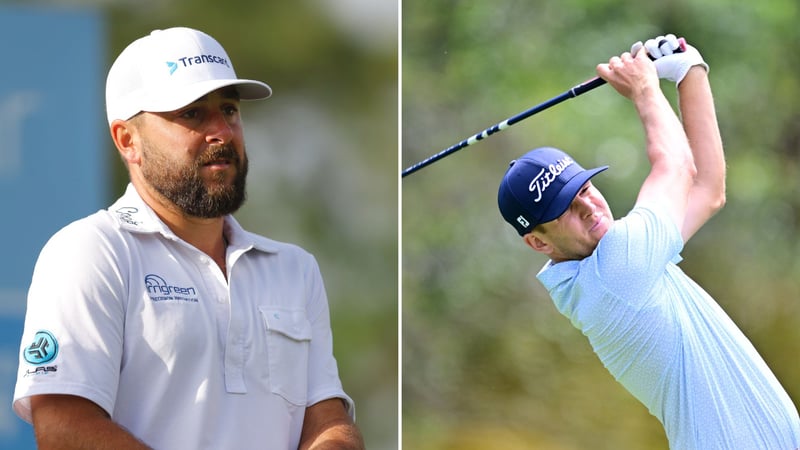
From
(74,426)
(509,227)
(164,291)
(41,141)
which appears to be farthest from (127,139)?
(509,227)

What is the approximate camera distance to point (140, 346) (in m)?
1.69

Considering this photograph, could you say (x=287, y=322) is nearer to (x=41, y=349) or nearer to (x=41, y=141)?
(x=41, y=349)

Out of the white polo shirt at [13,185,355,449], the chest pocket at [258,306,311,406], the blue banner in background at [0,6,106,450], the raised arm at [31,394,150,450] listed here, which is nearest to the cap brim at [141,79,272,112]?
the white polo shirt at [13,185,355,449]

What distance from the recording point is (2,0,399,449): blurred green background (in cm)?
389

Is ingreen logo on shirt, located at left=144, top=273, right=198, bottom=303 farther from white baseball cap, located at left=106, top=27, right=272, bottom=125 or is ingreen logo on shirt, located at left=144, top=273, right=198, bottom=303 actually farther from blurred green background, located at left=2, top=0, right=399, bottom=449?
blurred green background, located at left=2, top=0, right=399, bottom=449

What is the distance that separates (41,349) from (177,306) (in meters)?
0.21

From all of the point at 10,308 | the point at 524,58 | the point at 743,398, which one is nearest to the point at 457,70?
the point at 524,58

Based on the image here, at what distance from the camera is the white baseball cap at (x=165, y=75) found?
1.85m

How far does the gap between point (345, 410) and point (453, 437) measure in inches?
82.4

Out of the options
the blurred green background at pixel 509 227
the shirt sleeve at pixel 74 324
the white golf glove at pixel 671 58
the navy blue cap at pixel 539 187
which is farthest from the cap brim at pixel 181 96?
the blurred green background at pixel 509 227

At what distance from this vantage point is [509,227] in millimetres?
3939

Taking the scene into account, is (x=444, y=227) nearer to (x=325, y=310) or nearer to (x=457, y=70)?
(x=457, y=70)

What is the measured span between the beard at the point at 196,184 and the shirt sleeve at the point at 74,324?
164mm

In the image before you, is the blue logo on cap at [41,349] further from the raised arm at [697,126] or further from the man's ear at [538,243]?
the raised arm at [697,126]
